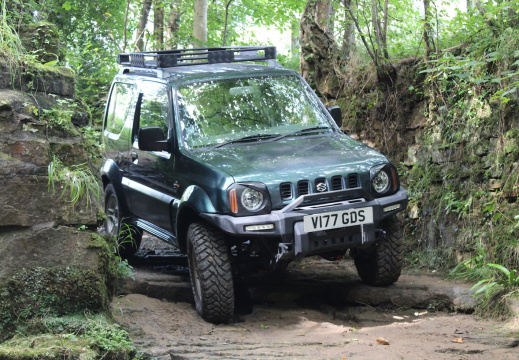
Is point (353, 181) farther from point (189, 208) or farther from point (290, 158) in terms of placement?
point (189, 208)

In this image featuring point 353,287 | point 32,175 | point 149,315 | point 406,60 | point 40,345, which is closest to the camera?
point 40,345

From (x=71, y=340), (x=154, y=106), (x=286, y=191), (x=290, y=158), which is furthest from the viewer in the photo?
(x=154, y=106)

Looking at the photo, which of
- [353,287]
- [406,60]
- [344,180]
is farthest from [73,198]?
[406,60]

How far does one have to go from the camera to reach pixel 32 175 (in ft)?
15.7

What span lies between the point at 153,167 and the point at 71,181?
172 centimetres

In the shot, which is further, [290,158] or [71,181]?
[290,158]

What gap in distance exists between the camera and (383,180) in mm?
5695

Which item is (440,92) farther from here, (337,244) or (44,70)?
(44,70)

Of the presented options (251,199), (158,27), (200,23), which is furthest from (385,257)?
(158,27)

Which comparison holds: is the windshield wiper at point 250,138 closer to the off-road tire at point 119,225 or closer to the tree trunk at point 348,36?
the off-road tire at point 119,225

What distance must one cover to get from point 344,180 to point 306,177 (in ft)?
1.13

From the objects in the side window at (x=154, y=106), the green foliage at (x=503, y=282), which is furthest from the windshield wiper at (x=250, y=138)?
the green foliage at (x=503, y=282)

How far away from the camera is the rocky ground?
15.7 feet

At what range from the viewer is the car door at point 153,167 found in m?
6.26
